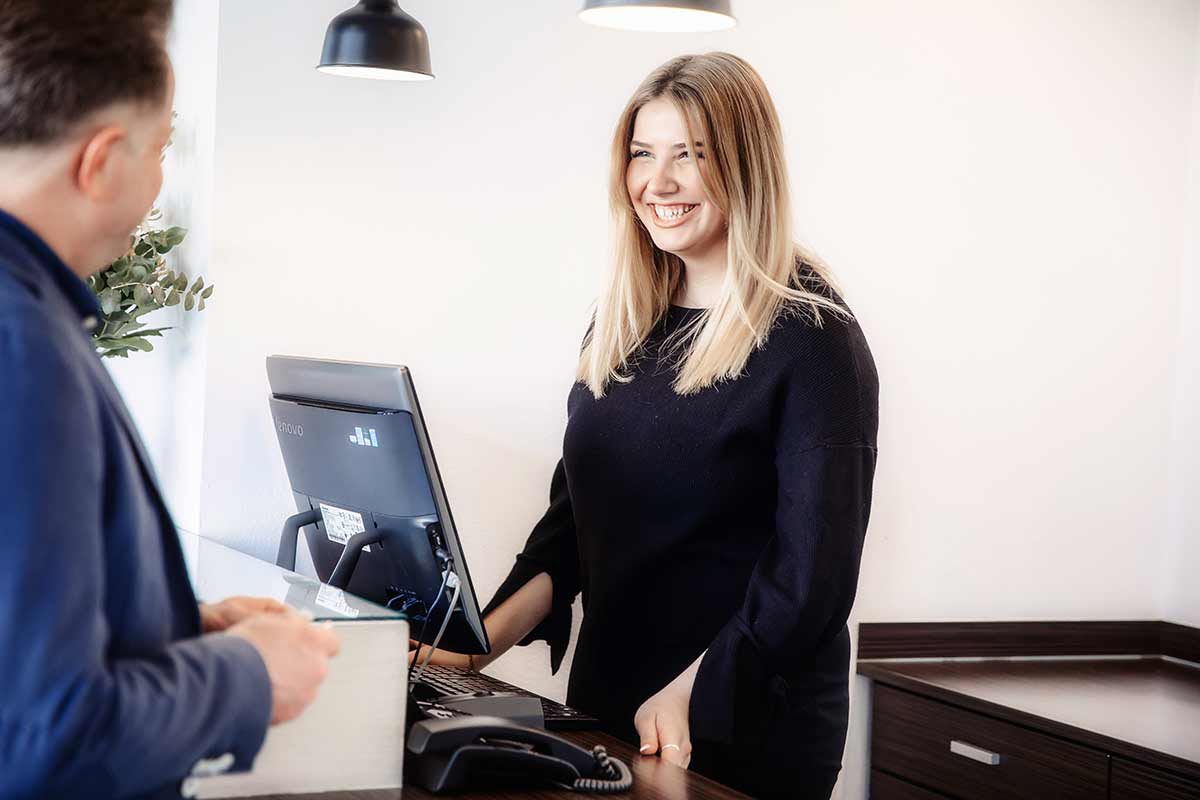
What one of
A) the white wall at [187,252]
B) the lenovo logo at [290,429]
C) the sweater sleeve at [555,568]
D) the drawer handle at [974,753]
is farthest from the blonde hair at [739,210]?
the drawer handle at [974,753]

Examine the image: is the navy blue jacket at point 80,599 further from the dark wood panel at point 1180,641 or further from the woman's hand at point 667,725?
the dark wood panel at point 1180,641

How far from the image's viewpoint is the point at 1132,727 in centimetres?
241

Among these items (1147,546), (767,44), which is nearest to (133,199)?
(767,44)

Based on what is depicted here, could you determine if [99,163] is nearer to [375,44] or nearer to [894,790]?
[375,44]

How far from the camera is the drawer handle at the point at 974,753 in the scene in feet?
8.34

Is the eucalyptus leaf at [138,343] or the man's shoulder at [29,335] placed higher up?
the eucalyptus leaf at [138,343]

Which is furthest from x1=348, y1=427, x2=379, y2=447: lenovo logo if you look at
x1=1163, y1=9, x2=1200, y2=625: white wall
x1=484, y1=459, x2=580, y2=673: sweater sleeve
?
x1=1163, y1=9, x2=1200, y2=625: white wall

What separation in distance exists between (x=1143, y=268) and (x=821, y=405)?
1750mm

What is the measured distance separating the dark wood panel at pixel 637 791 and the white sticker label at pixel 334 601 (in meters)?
0.18

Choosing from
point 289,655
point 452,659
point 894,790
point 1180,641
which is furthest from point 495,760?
point 1180,641

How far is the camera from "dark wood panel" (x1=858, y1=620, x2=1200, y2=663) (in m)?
2.89

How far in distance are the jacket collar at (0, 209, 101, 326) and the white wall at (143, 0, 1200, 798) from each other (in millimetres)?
1362

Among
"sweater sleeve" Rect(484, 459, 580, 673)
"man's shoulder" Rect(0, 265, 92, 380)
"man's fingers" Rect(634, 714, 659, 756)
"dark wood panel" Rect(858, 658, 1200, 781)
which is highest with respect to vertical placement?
"man's shoulder" Rect(0, 265, 92, 380)

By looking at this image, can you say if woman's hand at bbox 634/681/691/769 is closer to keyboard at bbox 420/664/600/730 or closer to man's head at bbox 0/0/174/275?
keyboard at bbox 420/664/600/730
